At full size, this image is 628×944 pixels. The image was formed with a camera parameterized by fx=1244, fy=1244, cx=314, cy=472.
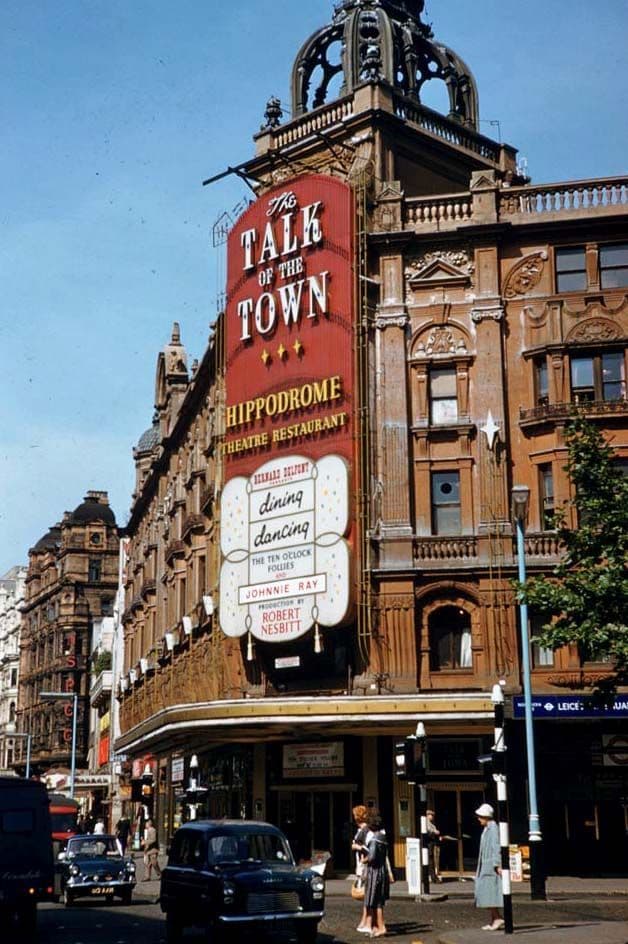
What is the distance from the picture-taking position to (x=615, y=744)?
36.7 meters

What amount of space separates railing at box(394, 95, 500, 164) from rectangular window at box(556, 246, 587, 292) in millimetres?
7922

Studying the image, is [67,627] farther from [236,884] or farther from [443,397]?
[236,884]

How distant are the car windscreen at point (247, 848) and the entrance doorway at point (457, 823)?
698 inches

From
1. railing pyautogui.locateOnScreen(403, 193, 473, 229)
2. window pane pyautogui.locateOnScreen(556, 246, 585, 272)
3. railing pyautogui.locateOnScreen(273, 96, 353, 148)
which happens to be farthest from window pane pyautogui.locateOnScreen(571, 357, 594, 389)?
railing pyautogui.locateOnScreen(273, 96, 353, 148)

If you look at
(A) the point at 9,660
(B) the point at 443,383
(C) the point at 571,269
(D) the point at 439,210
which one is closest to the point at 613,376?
(C) the point at 571,269

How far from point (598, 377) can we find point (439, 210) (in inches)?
306

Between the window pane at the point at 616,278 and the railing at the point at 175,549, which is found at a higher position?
the window pane at the point at 616,278

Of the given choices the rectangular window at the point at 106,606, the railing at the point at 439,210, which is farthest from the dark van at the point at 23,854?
the rectangular window at the point at 106,606

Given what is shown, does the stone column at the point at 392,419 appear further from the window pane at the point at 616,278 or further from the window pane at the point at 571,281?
the window pane at the point at 616,278

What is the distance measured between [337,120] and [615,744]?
23214 millimetres

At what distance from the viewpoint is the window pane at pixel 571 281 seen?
3972 centimetres

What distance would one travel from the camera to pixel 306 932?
1892 cm

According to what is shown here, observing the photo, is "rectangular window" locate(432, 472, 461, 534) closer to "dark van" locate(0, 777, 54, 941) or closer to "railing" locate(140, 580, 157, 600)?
"dark van" locate(0, 777, 54, 941)

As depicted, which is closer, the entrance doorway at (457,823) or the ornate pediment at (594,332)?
the entrance doorway at (457,823)
